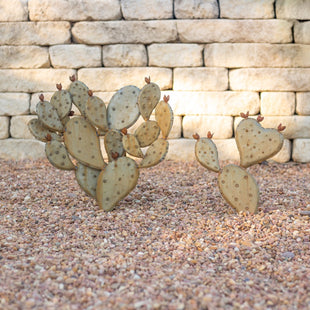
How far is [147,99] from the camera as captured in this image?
346 centimetres

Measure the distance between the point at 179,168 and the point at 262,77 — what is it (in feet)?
4.80

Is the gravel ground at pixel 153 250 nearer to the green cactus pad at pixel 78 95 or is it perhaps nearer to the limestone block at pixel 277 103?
the green cactus pad at pixel 78 95

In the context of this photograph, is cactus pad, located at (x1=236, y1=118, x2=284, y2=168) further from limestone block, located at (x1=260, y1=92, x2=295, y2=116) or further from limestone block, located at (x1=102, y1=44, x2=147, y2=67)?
limestone block, located at (x1=102, y1=44, x2=147, y2=67)

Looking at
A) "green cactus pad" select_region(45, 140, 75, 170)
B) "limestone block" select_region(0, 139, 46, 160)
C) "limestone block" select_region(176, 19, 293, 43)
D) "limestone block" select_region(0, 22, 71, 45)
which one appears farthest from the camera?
"limestone block" select_region(0, 139, 46, 160)

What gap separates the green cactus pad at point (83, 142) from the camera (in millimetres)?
3377

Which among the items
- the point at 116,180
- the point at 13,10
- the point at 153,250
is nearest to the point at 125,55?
the point at 13,10

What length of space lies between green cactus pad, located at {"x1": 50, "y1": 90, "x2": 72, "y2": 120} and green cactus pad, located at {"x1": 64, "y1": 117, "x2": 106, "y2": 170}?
0.22 meters

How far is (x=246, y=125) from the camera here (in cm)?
330

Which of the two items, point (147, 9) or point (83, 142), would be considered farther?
point (147, 9)

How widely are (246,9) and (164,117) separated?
2.57 metres

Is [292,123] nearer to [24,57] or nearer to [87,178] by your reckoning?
[87,178]

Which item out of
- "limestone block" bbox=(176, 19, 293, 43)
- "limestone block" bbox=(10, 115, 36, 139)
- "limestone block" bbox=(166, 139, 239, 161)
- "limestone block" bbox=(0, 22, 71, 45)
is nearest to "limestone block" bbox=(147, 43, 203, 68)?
"limestone block" bbox=(176, 19, 293, 43)

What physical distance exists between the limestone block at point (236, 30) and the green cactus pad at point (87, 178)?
252 cm

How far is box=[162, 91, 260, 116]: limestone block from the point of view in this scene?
540cm
